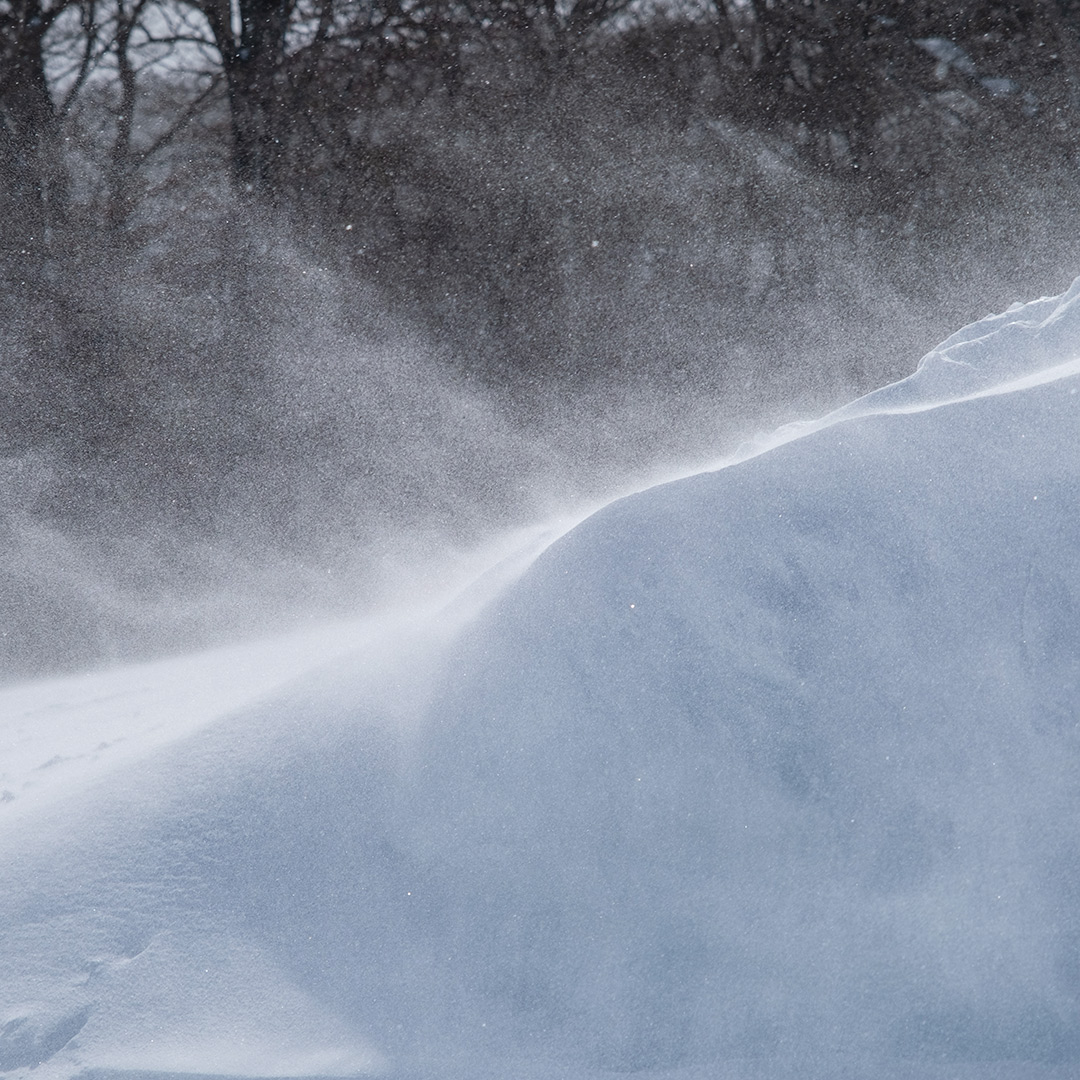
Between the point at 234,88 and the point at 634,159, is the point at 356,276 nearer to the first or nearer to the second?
the point at 234,88

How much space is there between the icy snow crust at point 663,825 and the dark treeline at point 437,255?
3.12m

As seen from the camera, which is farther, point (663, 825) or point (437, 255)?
point (437, 255)

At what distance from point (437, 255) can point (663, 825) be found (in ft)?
12.2

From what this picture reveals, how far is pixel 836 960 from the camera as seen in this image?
106 centimetres

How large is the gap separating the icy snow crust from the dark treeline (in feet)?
10.2

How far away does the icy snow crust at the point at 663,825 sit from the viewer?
3.43 feet

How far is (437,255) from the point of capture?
4363mm

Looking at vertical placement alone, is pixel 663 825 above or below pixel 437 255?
below

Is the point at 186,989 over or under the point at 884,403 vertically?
under

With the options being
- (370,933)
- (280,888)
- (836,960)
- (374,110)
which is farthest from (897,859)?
(374,110)

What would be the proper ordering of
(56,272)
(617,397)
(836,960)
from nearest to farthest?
(836,960)
(56,272)
(617,397)

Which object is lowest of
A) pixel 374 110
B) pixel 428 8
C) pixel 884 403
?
pixel 884 403

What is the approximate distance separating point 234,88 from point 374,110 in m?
0.67

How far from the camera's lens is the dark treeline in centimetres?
420
